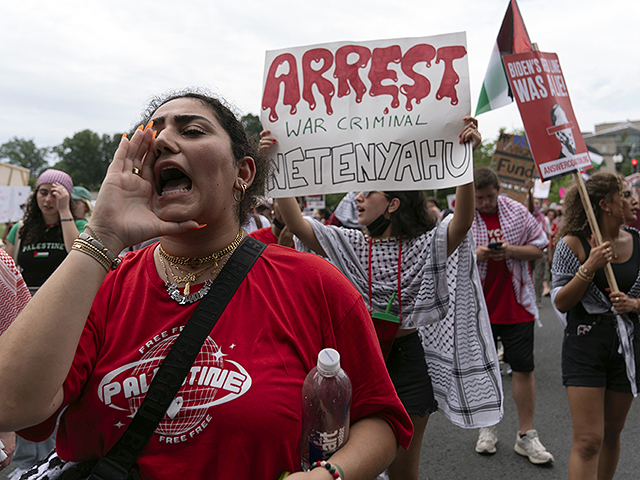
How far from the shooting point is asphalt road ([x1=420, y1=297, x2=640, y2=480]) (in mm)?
3688

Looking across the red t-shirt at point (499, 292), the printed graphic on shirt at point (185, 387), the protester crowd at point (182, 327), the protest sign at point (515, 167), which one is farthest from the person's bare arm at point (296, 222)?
the protest sign at point (515, 167)

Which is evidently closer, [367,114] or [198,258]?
[198,258]

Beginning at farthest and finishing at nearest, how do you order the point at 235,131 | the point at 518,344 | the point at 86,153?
the point at 86,153, the point at 518,344, the point at 235,131

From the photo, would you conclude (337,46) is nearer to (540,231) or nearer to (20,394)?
(20,394)

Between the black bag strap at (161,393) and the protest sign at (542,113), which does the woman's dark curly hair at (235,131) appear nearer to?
the black bag strap at (161,393)

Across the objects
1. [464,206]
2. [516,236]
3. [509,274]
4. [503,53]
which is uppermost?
[503,53]

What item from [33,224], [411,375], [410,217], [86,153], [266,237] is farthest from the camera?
[86,153]

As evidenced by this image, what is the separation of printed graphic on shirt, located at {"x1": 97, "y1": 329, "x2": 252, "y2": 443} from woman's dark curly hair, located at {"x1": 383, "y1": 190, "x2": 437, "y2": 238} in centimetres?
190

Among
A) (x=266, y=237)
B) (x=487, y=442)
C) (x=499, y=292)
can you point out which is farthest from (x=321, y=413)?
(x=499, y=292)

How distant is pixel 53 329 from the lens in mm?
1154

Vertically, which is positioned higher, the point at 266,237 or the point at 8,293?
the point at 266,237

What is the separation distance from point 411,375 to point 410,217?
95 cm

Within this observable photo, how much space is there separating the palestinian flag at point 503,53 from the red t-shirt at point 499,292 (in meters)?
1.23

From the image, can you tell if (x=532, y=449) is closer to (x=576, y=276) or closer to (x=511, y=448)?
(x=511, y=448)
